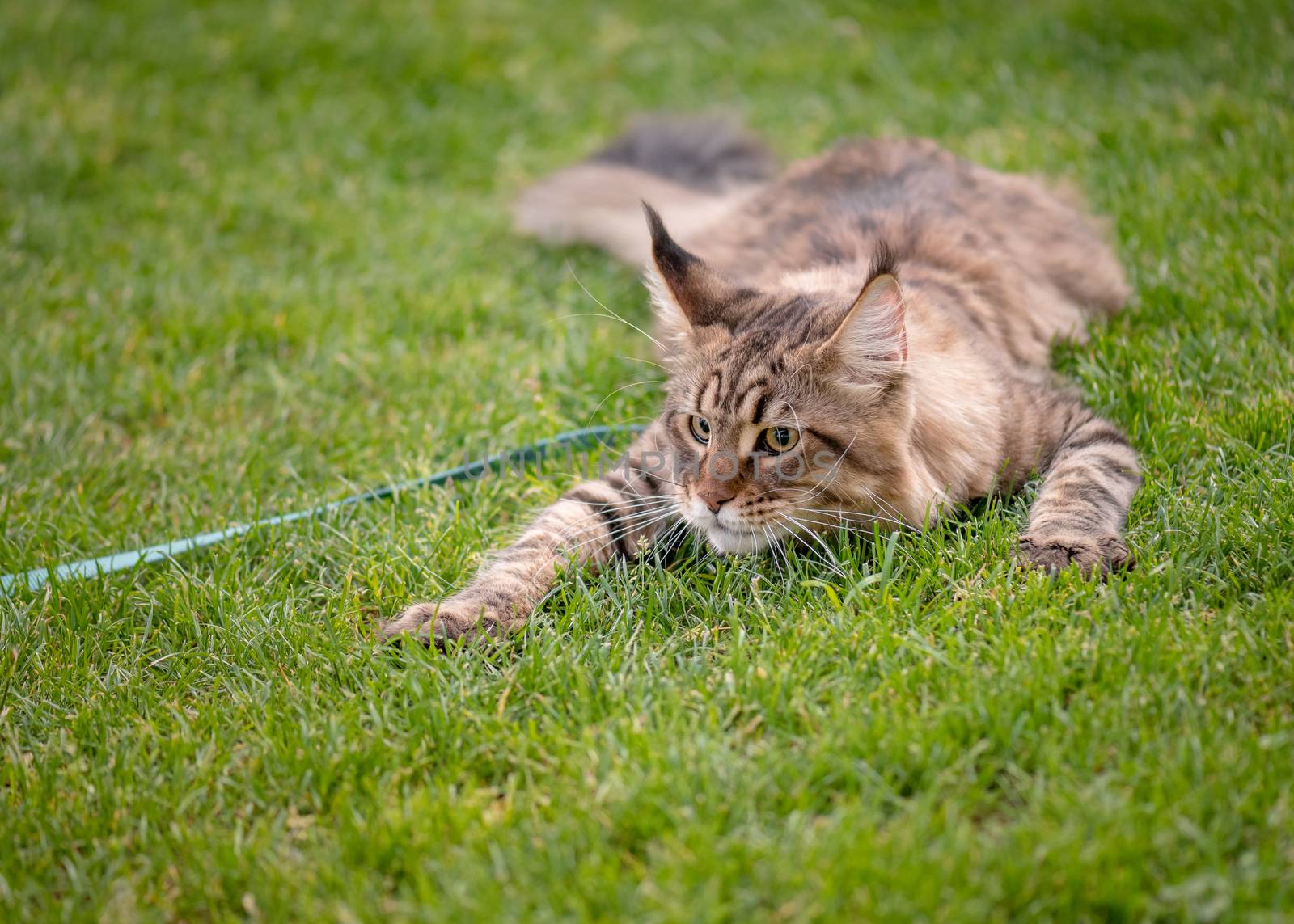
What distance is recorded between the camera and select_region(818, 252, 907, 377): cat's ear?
7.77 feet

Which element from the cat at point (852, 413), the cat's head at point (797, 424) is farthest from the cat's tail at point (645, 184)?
the cat's head at point (797, 424)

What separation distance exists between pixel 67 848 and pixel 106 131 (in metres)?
4.76

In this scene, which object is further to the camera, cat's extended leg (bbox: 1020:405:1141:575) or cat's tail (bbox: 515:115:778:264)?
cat's tail (bbox: 515:115:778:264)

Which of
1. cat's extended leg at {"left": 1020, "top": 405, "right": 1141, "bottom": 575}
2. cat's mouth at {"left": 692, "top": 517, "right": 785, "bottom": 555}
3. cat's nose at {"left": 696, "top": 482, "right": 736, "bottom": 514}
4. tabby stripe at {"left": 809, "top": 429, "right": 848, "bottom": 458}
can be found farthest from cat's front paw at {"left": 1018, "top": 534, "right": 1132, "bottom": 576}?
cat's nose at {"left": 696, "top": 482, "right": 736, "bottom": 514}

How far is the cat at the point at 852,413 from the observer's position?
2.55 metres

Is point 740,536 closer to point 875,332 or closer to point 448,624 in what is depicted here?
point 875,332

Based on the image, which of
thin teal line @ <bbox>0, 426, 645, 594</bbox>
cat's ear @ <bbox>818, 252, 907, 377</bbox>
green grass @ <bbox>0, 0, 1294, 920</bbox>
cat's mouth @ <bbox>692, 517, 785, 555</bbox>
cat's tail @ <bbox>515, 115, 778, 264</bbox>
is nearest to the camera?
green grass @ <bbox>0, 0, 1294, 920</bbox>

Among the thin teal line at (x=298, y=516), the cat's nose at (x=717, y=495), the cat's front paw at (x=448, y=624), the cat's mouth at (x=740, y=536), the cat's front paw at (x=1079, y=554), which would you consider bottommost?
the thin teal line at (x=298, y=516)

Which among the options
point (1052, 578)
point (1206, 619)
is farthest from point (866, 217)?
point (1206, 619)

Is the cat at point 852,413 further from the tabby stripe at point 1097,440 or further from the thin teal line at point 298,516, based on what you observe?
the thin teal line at point 298,516

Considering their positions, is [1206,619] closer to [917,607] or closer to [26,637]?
[917,607]

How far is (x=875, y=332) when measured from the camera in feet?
8.08

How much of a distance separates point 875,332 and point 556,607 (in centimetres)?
106

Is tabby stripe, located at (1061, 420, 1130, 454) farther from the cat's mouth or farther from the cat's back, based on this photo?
the cat's mouth
